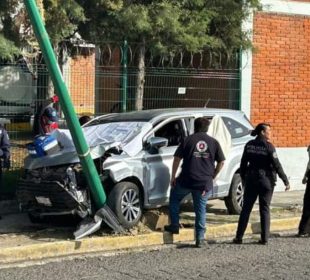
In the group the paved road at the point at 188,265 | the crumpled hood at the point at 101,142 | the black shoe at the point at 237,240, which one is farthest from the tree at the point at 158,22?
the paved road at the point at 188,265

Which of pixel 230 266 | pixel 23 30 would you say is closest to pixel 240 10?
pixel 23 30

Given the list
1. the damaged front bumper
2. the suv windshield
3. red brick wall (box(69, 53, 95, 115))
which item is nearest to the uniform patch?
the suv windshield

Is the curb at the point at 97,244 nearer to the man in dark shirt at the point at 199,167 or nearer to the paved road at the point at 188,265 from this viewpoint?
the paved road at the point at 188,265

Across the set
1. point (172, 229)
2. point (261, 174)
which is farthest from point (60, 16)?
point (261, 174)

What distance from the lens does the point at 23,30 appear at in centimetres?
1129

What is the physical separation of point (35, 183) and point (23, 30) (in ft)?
10.7

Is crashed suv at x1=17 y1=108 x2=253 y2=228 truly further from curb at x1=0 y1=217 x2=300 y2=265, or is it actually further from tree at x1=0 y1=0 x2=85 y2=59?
tree at x1=0 y1=0 x2=85 y2=59

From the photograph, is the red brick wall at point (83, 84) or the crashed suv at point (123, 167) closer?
the crashed suv at point (123, 167)

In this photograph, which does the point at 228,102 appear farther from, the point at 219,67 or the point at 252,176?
the point at 252,176

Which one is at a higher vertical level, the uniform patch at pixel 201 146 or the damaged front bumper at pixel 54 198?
the uniform patch at pixel 201 146

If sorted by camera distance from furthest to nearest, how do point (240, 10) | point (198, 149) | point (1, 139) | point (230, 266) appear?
point (240, 10) → point (1, 139) → point (198, 149) → point (230, 266)

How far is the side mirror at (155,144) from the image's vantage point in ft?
32.6

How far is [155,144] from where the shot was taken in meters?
9.93

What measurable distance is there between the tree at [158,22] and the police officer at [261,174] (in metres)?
3.54
